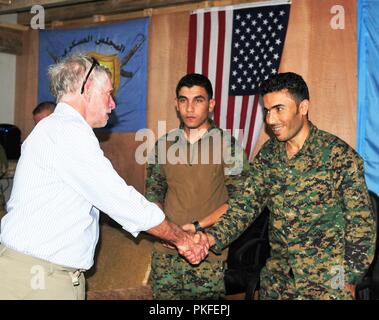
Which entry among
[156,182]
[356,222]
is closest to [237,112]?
[156,182]

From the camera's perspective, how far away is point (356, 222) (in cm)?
272

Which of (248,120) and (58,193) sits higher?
(248,120)

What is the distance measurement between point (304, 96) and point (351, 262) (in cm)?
93

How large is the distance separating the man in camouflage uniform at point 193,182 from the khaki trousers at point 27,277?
1.15 meters

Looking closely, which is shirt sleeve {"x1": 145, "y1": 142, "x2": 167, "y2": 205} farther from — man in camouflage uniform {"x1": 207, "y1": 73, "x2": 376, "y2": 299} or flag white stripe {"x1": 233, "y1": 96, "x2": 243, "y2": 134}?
flag white stripe {"x1": 233, "y1": 96, "x2": 243, "y2": 134}

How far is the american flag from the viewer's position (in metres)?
5.89

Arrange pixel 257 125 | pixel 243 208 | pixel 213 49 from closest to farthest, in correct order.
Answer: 1. pixel 243 208
2. pixel 257 125
3. pixel 213 49

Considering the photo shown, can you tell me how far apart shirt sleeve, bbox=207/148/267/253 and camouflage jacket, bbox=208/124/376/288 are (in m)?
0.09

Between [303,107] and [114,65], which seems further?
[114,65]

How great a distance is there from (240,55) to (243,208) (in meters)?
3.24

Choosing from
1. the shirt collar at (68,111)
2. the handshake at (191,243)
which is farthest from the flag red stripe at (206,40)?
the shirt collar at (68,111)

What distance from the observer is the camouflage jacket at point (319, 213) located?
272cm

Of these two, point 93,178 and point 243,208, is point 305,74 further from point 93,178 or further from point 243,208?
point 93,178

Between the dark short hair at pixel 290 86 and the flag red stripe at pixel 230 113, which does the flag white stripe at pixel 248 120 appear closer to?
the flag red stripe at pixel 230 113
